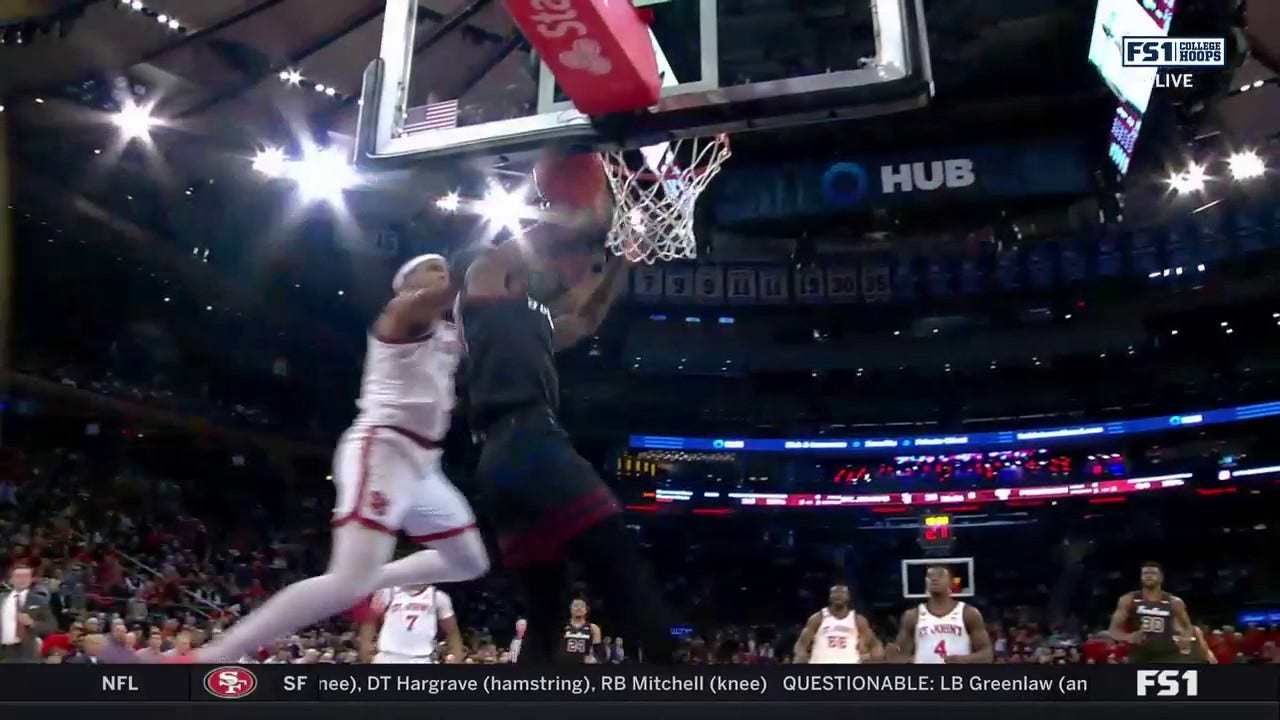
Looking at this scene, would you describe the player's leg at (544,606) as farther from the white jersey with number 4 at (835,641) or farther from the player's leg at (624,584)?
the white jersey with number 4 at (835,641)

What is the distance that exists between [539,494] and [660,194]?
134cm

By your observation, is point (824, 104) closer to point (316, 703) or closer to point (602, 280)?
point (602, 280)

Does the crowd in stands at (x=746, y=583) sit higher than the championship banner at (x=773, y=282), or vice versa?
the championship banner at (x=773, y=282)

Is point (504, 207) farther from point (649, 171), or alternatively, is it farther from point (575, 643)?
point (575, 643)

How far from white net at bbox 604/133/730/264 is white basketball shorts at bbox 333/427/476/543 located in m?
1.19

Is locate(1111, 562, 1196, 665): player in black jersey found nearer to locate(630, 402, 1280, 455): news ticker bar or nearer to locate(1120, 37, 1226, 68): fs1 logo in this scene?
locate(630, 402, 1280, 455): news ticker bar

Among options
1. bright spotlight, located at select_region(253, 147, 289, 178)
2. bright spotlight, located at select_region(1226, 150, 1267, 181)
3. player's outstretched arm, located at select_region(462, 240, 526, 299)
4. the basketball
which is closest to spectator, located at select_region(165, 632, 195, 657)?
player's outstretched arm, located at select_region(462, 240, 526, 299)

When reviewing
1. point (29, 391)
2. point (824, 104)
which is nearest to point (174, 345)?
point (29, 391)

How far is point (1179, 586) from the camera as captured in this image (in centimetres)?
445

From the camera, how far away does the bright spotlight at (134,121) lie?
5.17 meters

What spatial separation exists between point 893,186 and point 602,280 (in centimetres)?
133

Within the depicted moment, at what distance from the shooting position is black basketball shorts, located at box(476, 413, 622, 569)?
14.7 ft

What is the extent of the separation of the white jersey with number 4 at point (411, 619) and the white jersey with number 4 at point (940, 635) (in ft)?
6.19

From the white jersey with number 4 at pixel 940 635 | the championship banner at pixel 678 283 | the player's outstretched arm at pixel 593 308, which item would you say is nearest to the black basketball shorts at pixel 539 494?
the player's outstretched arm at pixel 593 308
